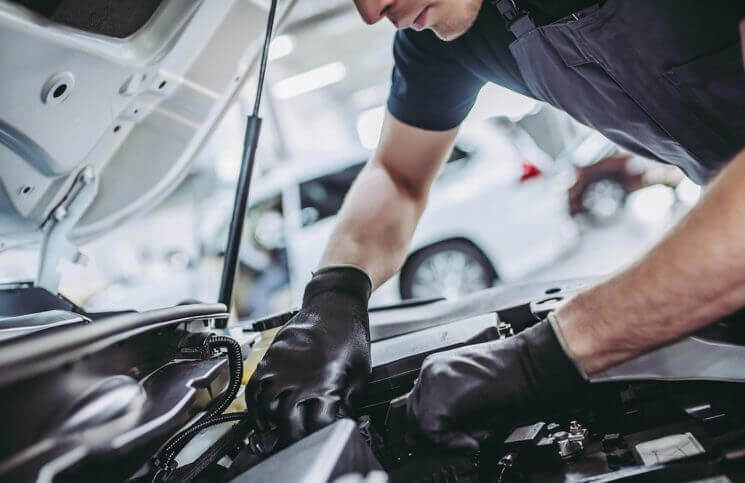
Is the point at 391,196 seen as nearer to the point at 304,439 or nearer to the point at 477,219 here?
the point at 304,439

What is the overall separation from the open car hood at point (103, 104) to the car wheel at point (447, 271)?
2.14m

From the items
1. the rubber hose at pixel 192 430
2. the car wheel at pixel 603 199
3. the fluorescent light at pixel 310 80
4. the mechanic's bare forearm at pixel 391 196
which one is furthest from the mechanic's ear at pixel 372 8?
the fluorescent light at pixel 310 80

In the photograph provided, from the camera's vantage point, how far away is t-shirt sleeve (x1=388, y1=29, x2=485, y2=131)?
1332mm

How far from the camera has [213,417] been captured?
0.81m

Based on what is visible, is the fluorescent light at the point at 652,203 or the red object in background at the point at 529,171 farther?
the fluorescent light at the point at 652,203

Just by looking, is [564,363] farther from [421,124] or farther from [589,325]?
[421,124]

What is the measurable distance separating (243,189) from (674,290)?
86 cm

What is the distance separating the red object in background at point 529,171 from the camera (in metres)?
3.25

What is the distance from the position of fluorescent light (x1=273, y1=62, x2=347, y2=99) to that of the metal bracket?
5544 mm

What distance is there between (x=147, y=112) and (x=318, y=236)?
2.32m

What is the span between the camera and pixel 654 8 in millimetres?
838

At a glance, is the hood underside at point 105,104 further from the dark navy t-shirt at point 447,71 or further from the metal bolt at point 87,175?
the dark navy t-shirt at point 447,71

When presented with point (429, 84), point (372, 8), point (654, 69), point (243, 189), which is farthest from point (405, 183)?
point (654, 69)

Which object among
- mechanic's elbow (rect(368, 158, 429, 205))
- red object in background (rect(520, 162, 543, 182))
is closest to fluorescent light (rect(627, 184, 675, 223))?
red object in background (rect(520, 162, 543, 182))
